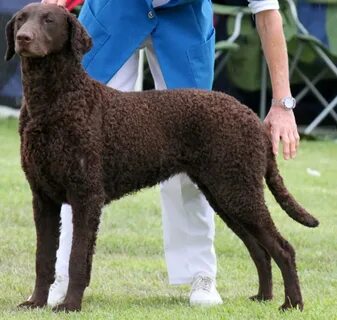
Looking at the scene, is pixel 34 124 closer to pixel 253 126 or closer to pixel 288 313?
pixel 253 126

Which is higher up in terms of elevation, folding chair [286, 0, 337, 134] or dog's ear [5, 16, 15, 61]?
A: dog's ear [5, 16, 15, 61]

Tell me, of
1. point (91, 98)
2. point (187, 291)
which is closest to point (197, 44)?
point (91, 98)

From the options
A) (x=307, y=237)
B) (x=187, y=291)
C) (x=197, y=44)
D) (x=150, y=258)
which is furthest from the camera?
(x=307, y=237)

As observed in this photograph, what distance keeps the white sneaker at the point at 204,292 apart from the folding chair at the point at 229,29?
8259 millimetres

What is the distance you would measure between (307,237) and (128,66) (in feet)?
8.88

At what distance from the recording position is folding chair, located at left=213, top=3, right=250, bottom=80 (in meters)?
14.4

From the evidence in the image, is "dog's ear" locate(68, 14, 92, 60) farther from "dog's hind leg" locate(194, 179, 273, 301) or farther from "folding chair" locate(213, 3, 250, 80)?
"folding chair" locate(213, 3, 250, 80)

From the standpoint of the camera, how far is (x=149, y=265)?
7.20 m

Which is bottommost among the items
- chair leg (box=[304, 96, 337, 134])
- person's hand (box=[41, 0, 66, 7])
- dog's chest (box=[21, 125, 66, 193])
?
chair leg (box=[304, 96, 337, 134])

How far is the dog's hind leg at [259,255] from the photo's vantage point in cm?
590

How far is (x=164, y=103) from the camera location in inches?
223

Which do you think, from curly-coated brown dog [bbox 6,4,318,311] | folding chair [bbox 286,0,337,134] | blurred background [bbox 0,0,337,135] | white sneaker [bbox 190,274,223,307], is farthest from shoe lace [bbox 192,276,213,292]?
folding chair [bbox 286,0,337,134]

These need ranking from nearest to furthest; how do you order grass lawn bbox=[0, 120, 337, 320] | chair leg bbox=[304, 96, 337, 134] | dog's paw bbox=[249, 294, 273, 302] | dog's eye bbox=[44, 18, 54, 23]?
dog's eye bbox=[44, 18, 54, 23], grass lawn bbox=[0, 120, 337, 320], dog's paw bbox=[249, 294, 273, 302], chair leg bbox=[304, 96, 337, 134]

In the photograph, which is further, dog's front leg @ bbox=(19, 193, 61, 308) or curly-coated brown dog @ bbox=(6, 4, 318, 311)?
dog's front leg @ bbox=(19, 193, 61, 308)
